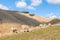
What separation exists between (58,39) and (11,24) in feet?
112

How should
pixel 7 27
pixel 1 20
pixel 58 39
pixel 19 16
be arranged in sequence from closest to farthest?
1. pixel 58 39
2. pixel 7 27
3. pixel 1 20
4. pixel 19 16

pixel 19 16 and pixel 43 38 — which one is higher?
pixel 19 16

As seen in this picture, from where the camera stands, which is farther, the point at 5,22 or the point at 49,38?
the point at 5,22

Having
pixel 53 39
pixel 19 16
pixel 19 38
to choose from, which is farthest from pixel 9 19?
pixel 53 39

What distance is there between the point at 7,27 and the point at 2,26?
1.50 meters

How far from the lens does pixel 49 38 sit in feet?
87.9

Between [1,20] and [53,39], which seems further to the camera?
[1,20]

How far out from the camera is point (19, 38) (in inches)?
1136

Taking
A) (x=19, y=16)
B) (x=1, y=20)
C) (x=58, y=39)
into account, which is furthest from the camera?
(x=19, y=16)

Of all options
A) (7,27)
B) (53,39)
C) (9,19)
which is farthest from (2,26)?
(53,39)

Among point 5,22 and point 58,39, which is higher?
point 5,22

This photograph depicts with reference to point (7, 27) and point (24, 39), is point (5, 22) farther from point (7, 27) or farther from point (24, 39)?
point (24, 39)

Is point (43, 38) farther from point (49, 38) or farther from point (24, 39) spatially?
point (24, 39)

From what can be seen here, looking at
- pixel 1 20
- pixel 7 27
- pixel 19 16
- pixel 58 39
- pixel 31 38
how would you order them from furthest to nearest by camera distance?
pixel 19 16, pixel 1 20, pixel 7 27, pixel 31 38, pixel 58 39
